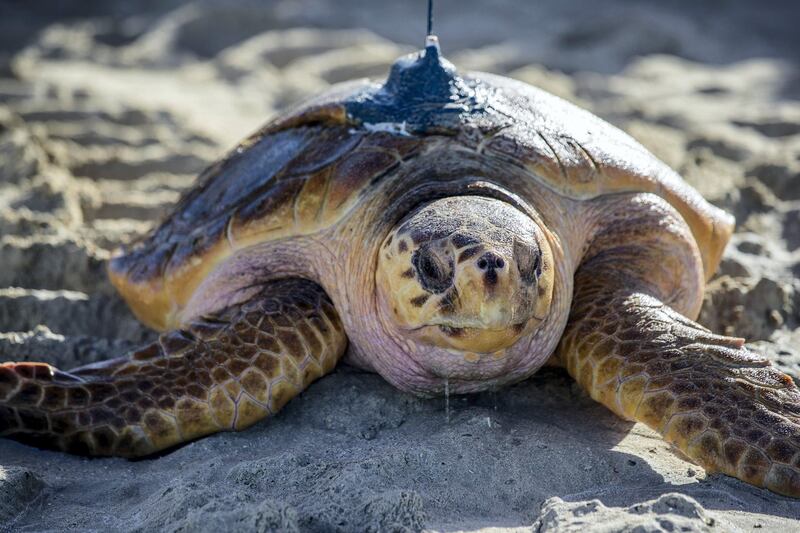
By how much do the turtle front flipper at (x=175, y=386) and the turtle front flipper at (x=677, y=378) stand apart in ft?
2.53

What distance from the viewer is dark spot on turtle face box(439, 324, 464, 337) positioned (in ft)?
7.27

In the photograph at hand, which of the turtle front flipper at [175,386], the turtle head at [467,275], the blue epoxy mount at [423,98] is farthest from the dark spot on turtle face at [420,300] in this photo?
the blue epoxy mount at [423,98]

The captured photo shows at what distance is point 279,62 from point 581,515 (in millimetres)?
5750

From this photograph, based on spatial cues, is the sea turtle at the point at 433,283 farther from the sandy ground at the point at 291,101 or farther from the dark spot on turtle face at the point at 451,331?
the sandy ground at the point at 291,101

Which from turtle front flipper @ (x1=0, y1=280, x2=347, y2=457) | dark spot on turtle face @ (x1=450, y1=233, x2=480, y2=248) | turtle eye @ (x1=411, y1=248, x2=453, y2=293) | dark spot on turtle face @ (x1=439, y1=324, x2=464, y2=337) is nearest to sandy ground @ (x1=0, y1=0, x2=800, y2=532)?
turtle front flipper @ (x1=0, y1=280, x2=347, y2=457)

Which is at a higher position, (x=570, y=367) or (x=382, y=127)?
(x=382, y=127)

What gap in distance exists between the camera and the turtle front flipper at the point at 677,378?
6.93 feet

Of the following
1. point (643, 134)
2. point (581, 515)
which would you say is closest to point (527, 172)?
point (581, 515)

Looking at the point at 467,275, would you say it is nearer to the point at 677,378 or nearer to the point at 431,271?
the point at 431,271

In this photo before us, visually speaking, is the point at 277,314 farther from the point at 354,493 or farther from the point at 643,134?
the point at 643,134

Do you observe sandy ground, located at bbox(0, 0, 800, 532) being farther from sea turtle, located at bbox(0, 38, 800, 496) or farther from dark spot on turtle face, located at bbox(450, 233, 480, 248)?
dark spot on turtle face, located at bbox(450, 233, 480, 248)

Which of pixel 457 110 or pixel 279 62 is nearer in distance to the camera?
pixel 457 110

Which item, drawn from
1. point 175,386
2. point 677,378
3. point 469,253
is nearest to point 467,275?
point 469,253

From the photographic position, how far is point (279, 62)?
704 centimetres
